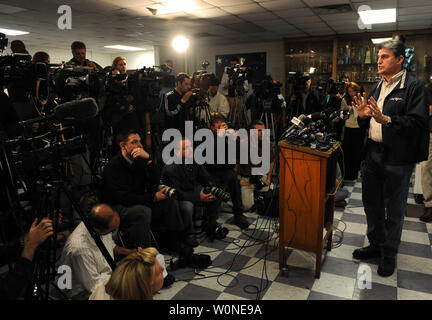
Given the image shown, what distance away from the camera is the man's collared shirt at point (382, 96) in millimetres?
2119

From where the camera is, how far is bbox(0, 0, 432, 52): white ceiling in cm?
390

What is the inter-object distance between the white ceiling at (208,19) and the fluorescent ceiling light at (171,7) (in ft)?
0.27

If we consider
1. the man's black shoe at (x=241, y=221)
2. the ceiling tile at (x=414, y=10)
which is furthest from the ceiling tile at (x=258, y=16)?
the man's black shoe at (x=241, y=221)

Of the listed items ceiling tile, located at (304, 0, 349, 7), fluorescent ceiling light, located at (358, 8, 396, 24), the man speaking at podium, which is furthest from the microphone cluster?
fluorescent ceiling light, located at (358, 8, 396, 24)

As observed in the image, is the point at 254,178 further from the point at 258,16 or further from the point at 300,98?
the point at 258,16

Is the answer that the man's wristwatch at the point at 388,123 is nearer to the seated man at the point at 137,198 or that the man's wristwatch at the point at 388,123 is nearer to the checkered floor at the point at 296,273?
the checkered floor at the point at 296,273

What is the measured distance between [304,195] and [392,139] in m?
0.66

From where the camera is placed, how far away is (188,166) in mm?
2873

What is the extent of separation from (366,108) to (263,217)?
1.63 m

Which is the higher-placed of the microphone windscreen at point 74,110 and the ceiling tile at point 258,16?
the ceiling tile at point 258,16

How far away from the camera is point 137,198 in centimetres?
243

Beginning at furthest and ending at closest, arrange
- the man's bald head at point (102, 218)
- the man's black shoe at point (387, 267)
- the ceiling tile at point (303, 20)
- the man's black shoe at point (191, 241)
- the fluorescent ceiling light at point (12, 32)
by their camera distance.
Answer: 1. the fluorescent ceiling light at point (12, 32)
2. the ceiling tile at point (303, 20)
3. the man's black shoe at point (191, 241)
4. the man's black shoe at point (387, 267)
5. the man's bald head at point (102, 218)

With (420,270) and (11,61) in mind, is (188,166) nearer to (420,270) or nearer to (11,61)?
(11,61)
